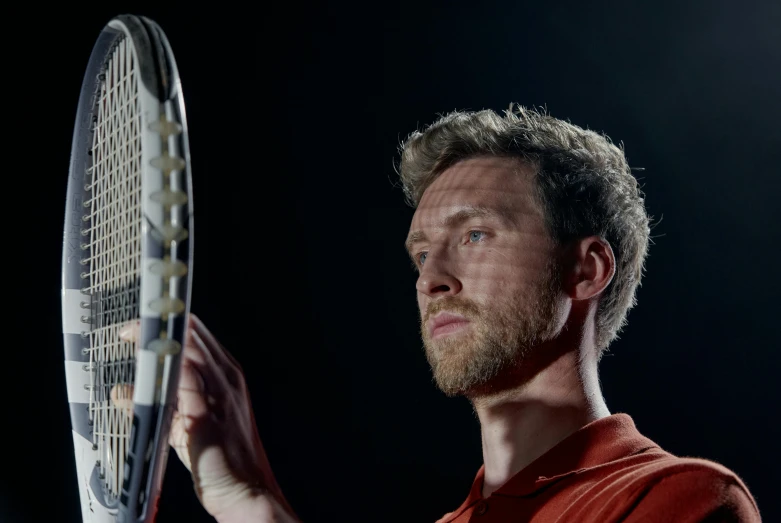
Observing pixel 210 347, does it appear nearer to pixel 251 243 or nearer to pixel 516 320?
pixel 516 320

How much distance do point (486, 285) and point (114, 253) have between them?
450 mm

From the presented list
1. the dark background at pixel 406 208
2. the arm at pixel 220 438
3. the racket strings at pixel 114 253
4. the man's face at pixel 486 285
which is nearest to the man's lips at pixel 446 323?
the man's face at pixel 486 285

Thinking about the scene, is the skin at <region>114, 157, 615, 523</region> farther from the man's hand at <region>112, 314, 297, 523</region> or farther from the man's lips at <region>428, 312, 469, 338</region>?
the man's hand at <region>112, 314, 297, 523</region>

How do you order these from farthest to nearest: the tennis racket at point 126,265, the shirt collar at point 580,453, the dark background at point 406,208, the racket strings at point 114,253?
1. the dark background at point 406,208
2. the shirt collar at point 580,453
3. the racket strings at point 114,253
4. the tennis racket at point 126,265

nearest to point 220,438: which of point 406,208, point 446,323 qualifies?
point 446,323

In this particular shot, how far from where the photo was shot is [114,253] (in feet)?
2.47

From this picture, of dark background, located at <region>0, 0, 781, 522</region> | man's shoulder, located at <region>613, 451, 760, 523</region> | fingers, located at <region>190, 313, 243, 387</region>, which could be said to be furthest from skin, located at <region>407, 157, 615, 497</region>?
dark background, located at <region>0, 0, 781, 522</region>

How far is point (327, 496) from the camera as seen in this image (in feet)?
5.17

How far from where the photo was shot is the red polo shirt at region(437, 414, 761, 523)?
2.43 feet

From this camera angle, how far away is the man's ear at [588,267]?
1.04 m

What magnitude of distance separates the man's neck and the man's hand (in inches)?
11.6

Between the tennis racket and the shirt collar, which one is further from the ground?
the tennis racket

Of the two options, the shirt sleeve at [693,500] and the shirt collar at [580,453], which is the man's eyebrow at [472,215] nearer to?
the shirt collar at [580,453]

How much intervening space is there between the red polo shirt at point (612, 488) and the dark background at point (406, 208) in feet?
2.07
